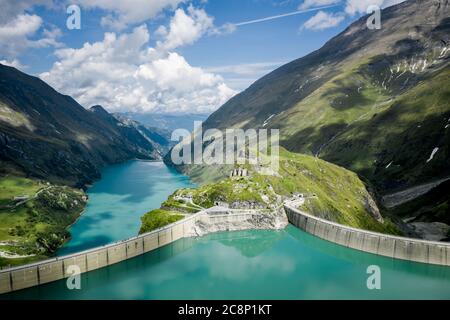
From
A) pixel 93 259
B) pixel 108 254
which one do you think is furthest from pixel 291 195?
pixel 93 259

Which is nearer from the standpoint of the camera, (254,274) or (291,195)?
(254,274)

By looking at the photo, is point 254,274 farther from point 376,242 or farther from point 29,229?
point 29,229

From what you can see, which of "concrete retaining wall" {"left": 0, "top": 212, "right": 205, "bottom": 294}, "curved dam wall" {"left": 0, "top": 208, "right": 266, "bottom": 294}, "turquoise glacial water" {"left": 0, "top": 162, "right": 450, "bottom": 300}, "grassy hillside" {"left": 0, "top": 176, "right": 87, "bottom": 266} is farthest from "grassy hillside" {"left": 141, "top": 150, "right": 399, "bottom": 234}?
"grassy hillside" {"left": 0, "top": 176, "right": 87, "bottom": 266}

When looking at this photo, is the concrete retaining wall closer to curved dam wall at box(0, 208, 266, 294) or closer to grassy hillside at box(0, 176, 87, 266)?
curved dam wall at box(0, 208, 266, 294)

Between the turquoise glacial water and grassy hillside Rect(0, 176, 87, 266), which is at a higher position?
grassy hillside Rect(0, 176, 87, 266)
